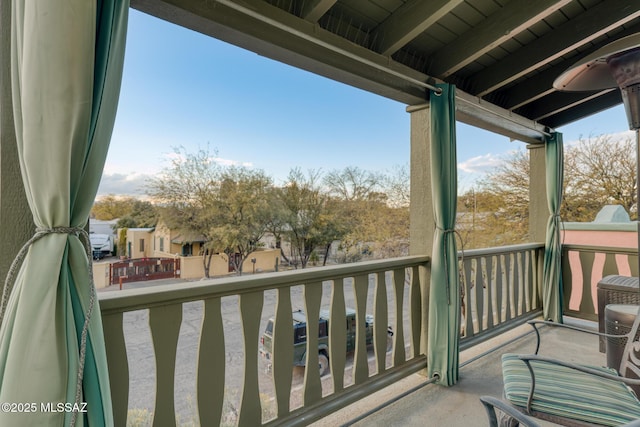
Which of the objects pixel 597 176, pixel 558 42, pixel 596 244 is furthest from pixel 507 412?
pixel 597 176

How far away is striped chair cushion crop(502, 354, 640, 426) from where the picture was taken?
1262 mm

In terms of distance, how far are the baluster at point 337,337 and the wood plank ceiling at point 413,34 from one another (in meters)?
1.37

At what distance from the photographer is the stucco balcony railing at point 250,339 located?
1354 mm

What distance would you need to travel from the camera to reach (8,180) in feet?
3.49

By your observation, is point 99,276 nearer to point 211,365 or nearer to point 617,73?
point 211,365

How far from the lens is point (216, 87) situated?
8.12 m

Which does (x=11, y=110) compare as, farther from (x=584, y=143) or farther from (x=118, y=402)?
(x=584, y=143)

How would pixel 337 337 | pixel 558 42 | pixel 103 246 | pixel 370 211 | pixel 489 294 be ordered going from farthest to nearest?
pixel 370 211
pixel 489 294
pixel 558 42
pixel 103 246
pixel 337 337

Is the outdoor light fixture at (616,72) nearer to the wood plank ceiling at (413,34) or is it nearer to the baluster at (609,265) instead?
the wood plank ceiling at (413,34)

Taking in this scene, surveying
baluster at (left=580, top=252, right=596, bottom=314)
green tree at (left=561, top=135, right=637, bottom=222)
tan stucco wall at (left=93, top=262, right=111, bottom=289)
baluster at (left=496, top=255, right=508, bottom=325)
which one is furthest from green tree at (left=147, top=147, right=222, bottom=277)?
green tree at (left=561, top=135, right=637, bottom=222)

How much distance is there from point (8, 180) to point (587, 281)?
4.89m

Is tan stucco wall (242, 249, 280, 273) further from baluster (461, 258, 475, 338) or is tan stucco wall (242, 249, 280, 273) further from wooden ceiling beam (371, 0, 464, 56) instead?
wooden ceiling beam (371, 0, 464, 56)

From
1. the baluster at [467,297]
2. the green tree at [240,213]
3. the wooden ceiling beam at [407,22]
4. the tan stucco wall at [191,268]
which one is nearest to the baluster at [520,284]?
the baluster at [467,297]

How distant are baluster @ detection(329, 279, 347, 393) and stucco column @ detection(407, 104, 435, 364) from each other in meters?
0.81
